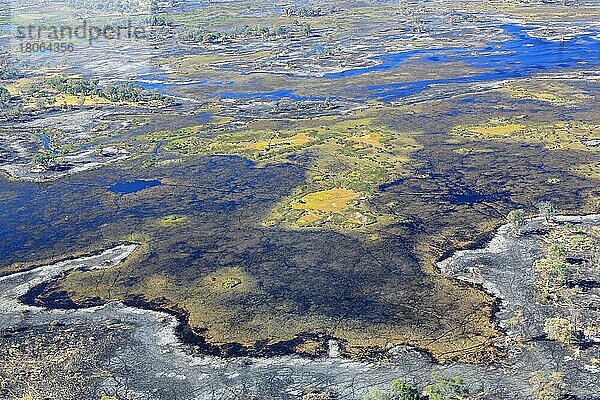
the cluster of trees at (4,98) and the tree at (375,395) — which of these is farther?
the cluster of trees at (4,98)

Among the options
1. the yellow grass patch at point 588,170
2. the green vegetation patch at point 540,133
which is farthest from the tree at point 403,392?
the green vegetation patch at point 540,133

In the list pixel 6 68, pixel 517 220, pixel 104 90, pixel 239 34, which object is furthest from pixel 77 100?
pixel 517 220

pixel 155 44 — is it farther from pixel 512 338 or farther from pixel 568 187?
pixel 512 338

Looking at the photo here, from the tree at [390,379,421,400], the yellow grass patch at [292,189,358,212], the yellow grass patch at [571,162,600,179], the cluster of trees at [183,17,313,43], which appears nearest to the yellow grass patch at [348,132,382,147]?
the yellow grass patch at [292,189,358,212]

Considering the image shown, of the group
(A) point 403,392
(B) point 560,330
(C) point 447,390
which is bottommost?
(C) point 447,390

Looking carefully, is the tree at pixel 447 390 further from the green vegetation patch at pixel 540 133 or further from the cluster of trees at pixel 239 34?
the cluster of trees at pixel 239 34

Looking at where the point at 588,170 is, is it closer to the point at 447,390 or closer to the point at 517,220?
the point at 517,220
